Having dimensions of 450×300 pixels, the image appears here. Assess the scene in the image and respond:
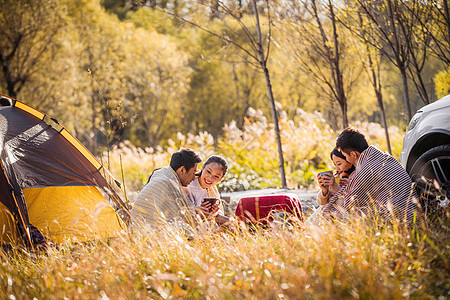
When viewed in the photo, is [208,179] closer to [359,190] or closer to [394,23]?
[359,190]

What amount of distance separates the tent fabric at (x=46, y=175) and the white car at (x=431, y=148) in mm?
2965

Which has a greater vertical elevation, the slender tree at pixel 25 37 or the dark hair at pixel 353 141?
the slender tree at pixel 25 37

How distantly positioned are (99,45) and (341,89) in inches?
477

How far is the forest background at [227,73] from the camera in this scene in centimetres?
658

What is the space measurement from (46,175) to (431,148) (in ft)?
13.5

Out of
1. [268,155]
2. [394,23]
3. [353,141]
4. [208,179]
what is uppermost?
[394,23]

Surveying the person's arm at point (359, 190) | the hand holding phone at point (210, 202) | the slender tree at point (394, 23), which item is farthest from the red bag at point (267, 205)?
the slender tree at point (394, 23)

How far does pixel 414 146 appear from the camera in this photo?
4.49 meters

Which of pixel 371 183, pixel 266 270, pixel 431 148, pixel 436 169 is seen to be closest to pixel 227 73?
pixel 431 148

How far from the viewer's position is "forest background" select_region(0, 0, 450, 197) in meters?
6.58

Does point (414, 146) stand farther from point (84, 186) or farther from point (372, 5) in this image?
point (84, 186)

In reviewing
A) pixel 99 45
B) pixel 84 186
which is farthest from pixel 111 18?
pixel 84 186

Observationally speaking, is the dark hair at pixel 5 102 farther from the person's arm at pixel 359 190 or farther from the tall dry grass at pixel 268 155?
the person's arm at pixel 359 190

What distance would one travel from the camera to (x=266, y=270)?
2.87m
